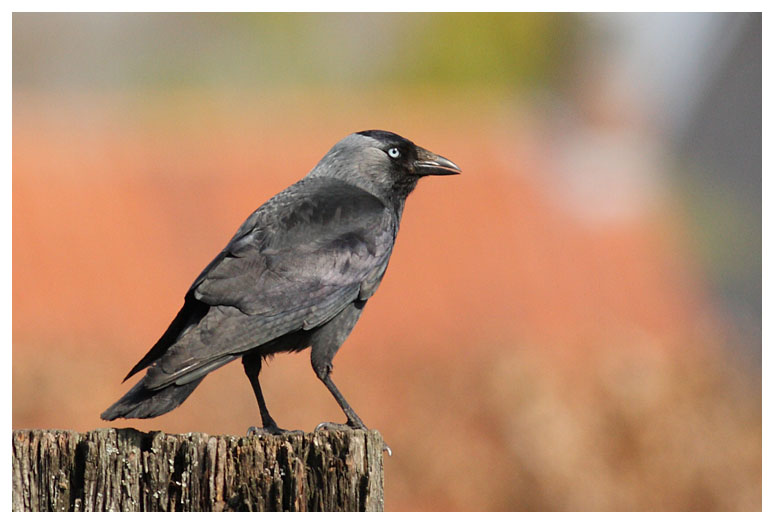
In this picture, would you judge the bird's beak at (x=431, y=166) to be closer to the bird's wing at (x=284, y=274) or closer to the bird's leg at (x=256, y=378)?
the bird's wing at (x=284, y=274)

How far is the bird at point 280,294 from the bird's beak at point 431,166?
37 cm

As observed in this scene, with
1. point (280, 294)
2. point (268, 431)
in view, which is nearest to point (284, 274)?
point (280, 294)

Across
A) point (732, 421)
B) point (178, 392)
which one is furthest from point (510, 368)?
point (178, 392)

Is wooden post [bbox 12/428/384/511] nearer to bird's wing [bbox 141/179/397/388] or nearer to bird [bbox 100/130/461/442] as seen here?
bird [bbox 100/130/461/442]

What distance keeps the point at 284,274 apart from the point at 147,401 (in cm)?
102

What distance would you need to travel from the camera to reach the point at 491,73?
934 inches

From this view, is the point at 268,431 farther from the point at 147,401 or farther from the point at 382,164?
the point at 382,164

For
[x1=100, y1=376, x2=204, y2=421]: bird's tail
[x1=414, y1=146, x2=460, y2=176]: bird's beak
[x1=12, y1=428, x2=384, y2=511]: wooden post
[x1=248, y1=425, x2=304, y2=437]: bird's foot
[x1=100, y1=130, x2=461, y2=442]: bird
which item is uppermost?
[x1=414, y1=146, x2=460, y2=176]: bird's beak

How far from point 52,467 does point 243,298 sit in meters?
1.29

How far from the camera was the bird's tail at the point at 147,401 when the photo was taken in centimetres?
423

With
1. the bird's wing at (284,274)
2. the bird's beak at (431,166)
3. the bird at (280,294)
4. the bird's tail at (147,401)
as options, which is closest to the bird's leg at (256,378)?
the bird at (280,294)

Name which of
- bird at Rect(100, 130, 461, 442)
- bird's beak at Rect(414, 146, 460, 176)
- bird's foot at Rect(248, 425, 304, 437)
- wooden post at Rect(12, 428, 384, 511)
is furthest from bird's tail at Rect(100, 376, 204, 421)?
bird's beak at Rect(414, 146, 460, 176)

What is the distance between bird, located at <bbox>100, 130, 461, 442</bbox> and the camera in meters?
4.38

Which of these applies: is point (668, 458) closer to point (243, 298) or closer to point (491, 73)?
point (243, 298)
